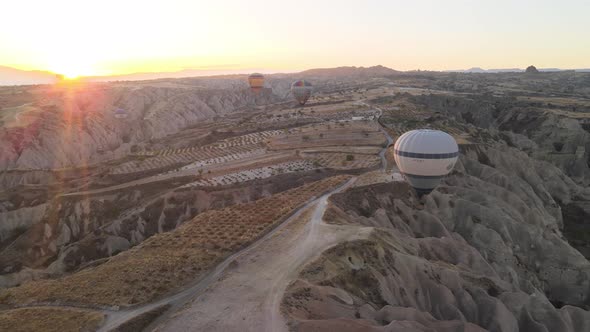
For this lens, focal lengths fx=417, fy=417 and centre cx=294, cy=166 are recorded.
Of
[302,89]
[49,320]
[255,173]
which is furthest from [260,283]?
[302,89]

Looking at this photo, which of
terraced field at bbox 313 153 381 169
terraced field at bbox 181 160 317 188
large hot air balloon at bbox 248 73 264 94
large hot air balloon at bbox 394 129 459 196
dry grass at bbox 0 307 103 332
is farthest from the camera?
large hot air balloon at bbox 248 73 264 94

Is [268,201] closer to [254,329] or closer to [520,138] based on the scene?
[254,329]

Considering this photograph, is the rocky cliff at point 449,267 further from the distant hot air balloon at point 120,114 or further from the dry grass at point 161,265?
the distant hot air balloon at point 120,114

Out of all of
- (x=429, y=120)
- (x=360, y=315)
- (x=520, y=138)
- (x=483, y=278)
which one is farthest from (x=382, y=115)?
(x=360, y=315)

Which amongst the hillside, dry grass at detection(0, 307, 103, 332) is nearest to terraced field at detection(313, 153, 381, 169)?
the hillside

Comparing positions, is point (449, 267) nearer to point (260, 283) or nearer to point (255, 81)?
point (260, 283)

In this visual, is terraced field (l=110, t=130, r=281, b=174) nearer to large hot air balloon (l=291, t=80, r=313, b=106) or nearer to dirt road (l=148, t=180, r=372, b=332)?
large hot air balloon (l=291, t=80, r=313, b=106)

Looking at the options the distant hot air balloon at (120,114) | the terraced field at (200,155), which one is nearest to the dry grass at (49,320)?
the terraced field at (200,155)
